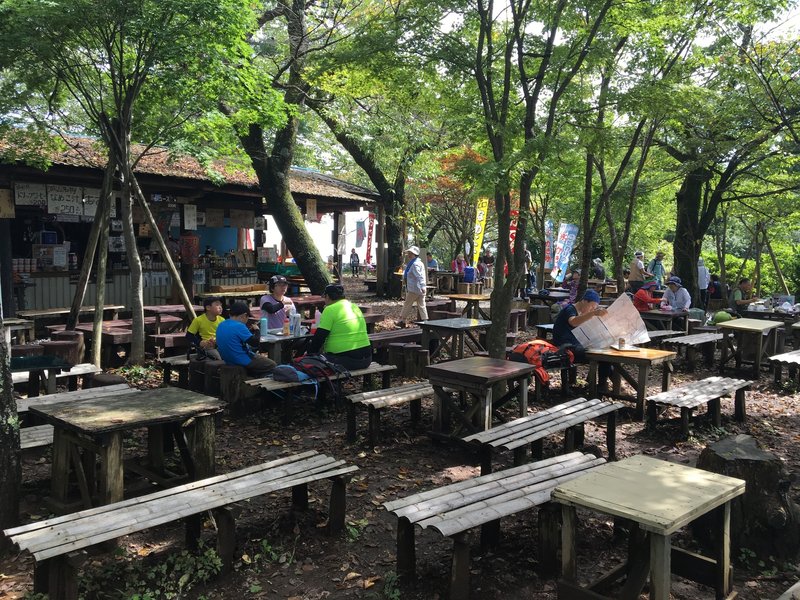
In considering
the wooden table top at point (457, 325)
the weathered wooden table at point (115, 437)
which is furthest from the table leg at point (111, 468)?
the wooden table top at point (457, 325)

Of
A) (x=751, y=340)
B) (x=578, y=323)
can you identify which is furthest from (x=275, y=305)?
(x=751, y=340)

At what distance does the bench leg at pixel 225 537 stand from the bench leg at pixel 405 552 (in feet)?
3.44

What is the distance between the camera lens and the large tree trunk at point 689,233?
16297 mm

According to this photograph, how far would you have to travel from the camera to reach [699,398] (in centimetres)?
688

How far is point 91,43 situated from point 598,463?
811 centimetres

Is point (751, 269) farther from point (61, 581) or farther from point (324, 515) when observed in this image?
point (61, 581)

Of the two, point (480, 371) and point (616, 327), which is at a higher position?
point (616, 327)

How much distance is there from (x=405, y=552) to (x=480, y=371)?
8.24ft

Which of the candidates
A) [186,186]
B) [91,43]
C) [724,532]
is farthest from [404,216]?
[724,532]

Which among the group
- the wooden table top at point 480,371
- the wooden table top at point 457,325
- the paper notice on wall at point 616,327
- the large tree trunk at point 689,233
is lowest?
the wooden table top at point 480,371

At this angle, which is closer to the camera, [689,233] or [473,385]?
[473,385]

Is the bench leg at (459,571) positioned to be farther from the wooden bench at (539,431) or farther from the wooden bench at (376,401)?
the wooden bench at (376,401)

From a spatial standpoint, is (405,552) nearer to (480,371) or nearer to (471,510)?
(471,510)

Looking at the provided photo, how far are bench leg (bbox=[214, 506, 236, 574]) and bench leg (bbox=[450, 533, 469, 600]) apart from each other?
1.40 m
